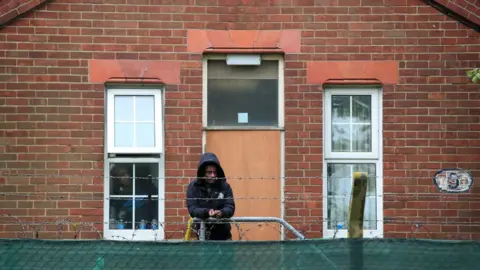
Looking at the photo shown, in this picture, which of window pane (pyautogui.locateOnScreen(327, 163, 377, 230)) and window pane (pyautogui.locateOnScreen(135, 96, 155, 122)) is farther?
window pane (pyautogui.locateOnScreen(327, 163, 377, 230))

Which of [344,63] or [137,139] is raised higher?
[344,63]

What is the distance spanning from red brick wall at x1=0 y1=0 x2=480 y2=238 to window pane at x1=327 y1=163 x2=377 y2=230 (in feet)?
0.75

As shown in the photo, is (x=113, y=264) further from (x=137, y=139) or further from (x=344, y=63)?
(x=344, y=63)

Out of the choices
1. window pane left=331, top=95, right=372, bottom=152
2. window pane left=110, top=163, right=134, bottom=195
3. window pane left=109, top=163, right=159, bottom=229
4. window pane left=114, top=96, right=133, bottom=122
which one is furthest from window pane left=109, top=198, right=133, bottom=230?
window pane left=331, top=95, right=372, bottom=152

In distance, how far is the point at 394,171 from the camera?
1110cm

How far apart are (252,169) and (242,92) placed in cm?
97

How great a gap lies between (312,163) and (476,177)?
2009 mm

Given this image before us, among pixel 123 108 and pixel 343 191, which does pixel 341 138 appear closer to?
pixel 343 191

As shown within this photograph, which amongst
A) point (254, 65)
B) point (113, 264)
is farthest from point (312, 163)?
point (113, 264)

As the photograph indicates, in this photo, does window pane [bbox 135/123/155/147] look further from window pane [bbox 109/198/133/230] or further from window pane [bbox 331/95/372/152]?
window pane [bbox 331/95/372/152]

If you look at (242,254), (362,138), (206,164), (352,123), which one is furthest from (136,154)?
(242,254)

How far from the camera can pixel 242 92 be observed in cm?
1127

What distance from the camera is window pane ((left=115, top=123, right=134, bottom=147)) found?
1103cm

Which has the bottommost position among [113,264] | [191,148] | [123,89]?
[113,264]
